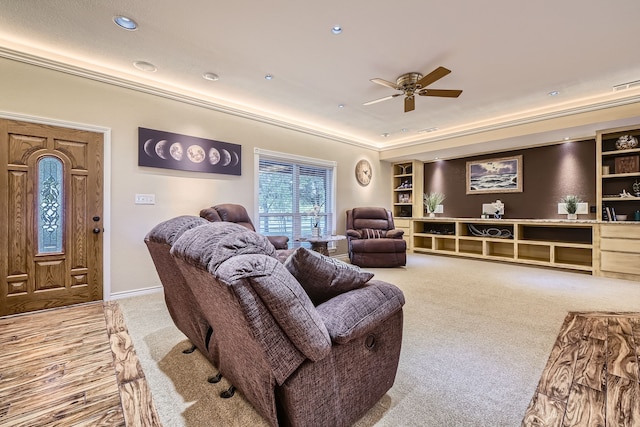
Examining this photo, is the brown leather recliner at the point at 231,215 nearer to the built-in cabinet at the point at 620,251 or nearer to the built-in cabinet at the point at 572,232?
the built-in cabinet at the point at 572,232

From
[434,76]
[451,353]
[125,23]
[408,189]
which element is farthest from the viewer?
[408,189]

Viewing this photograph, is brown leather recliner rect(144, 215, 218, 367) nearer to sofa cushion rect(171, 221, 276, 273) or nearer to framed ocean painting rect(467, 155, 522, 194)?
sofa cushion rect(171, 221, 276, 273)

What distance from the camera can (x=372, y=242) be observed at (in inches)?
196

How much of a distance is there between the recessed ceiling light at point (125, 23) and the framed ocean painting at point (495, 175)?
20.1 feet

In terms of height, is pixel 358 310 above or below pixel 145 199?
below

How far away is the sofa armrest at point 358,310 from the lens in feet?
3.91

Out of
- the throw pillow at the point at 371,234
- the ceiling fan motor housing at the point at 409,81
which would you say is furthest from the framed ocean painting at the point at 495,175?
the ceiling fan motor housing at the point at 409,81

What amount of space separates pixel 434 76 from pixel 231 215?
117 inches

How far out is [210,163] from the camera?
4012 mm

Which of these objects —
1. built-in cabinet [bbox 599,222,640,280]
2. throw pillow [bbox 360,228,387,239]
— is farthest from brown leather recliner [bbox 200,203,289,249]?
built-in cabinet [bbox 599,222,640,280]

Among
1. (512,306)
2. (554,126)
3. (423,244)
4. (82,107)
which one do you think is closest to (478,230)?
(423,244)

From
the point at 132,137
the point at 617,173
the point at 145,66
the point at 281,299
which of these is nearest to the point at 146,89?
the point at 145,66

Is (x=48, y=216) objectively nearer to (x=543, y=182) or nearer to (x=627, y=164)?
(x=543, y=182)

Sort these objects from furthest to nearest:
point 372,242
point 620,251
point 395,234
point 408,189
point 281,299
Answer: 1. point 408,189
2. point 395,234
3. point 372,242
4. point 620,251
5. point 281,299
